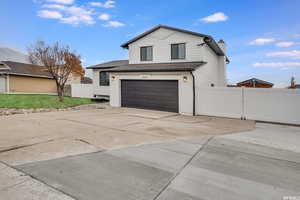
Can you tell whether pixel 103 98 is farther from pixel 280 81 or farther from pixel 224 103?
pixel 280 81

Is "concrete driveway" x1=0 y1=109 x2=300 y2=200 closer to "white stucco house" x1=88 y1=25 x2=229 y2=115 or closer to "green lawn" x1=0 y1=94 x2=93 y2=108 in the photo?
"white stucco house" x1=88 y1=25 x2=229 y2=115

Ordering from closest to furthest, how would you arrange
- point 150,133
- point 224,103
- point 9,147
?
point 9,147 → point 150,133 → point 224,103

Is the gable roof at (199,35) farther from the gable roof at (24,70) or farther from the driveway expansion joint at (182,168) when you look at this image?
the gable roof at (24,70)

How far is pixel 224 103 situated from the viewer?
10078mm

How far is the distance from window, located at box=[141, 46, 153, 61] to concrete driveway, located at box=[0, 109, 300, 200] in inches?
409

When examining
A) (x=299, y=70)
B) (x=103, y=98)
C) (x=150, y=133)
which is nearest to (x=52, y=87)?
(x=103, y=98)

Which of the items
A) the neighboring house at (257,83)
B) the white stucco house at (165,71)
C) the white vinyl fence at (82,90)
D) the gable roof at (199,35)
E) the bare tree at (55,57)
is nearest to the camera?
the white stucco house at (165,71)

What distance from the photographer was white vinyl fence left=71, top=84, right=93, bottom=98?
68.0 ft

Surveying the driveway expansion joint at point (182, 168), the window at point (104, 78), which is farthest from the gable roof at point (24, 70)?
the driveway expansion joint at point (182, 168)

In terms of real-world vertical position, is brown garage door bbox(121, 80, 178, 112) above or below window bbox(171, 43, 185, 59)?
below

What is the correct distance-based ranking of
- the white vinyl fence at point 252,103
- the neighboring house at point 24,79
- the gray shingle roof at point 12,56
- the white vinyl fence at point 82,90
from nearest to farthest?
the white vinyl fence at point 252,103
the white vinyl fence at point 82,90
the neighboring house at point 24,79
the gray shingle roof at point 12,56

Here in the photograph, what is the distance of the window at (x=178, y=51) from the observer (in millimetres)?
13195

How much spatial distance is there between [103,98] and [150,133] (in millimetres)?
13209

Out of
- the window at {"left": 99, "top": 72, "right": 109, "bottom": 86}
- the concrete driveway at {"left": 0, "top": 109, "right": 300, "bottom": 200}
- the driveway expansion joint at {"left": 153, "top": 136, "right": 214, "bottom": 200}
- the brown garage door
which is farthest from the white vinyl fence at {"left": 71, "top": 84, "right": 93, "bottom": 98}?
the driveway expansion joint at {"left": 153, "top": 136, "right": 214, "bottom": 200}
